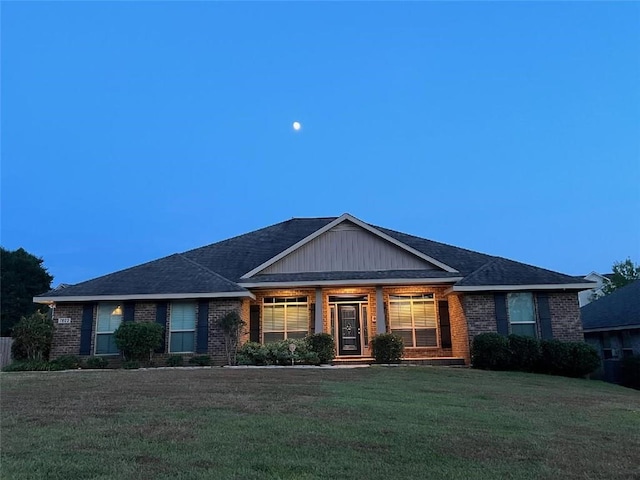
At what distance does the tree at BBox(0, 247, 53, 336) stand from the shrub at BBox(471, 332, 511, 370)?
108 feet

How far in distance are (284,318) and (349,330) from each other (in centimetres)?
242

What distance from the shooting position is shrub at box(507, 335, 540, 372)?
1561 cm

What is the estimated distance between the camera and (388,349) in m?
16.2

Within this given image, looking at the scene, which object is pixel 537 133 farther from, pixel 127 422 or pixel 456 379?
pixel 127 422

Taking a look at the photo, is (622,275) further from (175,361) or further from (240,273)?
(175,361)

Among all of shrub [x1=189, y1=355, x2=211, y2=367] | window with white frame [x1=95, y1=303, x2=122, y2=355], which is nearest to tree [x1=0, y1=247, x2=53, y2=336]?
window with white frame [x1=95, y1=303, x2=122, y2=355]

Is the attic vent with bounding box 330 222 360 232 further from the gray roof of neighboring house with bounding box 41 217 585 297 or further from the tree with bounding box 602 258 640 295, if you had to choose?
the tree with bounding box 602 258 640 295

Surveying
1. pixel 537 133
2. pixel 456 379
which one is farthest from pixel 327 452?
pixel 537 133

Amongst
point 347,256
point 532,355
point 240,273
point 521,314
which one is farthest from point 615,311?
point 240,273

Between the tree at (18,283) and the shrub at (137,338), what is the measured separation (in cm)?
2550

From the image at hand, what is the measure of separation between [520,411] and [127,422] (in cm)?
576

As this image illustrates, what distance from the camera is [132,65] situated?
3941 centimetres

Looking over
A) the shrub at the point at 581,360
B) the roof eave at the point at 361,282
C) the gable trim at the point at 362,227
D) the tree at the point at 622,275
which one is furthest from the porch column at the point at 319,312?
the tree at the point at 622,275

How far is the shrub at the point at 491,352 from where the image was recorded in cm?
1552
